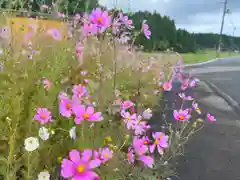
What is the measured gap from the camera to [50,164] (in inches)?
80.8

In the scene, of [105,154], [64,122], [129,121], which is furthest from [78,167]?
[129,121]

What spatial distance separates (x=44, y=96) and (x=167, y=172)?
1.12m

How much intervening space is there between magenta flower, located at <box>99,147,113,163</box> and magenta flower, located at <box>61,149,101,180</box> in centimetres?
17

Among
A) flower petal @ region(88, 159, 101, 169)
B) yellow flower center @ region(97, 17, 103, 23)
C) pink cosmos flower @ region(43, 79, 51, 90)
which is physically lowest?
flower petal @ region(88, 159, 101, 169)

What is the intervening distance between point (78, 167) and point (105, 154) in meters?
0.23

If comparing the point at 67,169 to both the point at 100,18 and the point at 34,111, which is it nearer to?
the point at 34,111

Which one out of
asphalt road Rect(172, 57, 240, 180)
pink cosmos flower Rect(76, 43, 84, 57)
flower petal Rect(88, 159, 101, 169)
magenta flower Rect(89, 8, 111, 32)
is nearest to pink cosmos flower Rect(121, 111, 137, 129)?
magenta flower Rect(89, 8, 111, 32)

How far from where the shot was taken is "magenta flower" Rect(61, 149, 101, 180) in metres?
1.50

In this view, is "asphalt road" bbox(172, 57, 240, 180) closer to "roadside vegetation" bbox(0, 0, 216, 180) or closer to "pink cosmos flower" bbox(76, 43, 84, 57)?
"roadside vegetation" bbox(0, 0, 216, 180)

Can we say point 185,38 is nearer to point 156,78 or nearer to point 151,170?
point 156,78

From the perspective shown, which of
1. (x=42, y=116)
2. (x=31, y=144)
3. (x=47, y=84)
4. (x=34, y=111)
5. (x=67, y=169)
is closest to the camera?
(x=67, y=169)

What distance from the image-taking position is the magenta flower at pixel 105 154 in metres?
1.71

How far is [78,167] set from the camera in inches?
59.5

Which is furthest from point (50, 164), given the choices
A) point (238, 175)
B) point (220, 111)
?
point (220, 111)
